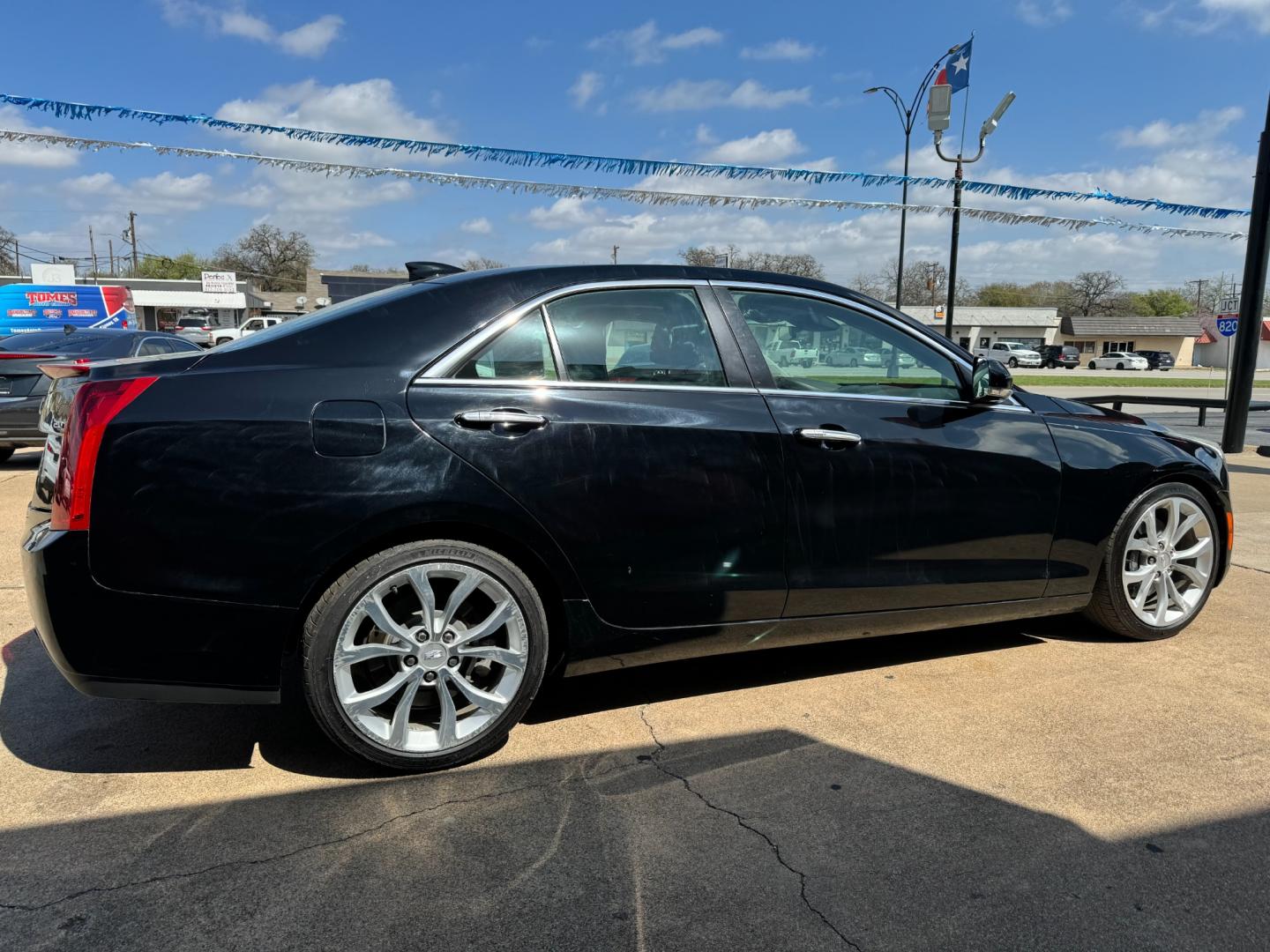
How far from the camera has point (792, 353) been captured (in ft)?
11.1

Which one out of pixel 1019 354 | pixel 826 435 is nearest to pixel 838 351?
pixel 826 435

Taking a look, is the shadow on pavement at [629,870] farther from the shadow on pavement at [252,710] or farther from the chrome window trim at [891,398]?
the chrome window trim at [891,398]

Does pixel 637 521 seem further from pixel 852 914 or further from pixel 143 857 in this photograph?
pixel 143 857

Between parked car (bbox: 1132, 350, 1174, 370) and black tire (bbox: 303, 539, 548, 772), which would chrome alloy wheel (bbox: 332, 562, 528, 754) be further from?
parked car (bbox: 1132, 350, 1174, 370)

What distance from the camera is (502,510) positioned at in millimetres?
2789

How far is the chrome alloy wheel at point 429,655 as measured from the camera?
8.88 ft

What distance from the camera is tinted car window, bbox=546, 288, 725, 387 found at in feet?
10.0

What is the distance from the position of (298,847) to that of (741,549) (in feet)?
5.33

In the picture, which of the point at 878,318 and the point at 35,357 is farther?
the point at 35,357

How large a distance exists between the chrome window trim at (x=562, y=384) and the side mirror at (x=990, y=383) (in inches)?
38.5

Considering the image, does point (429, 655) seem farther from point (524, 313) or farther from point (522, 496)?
point (524, 313)

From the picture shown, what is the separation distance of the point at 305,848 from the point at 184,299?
208 feet

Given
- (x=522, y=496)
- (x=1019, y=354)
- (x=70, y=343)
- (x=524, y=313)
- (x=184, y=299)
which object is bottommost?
(x=522, y=496)

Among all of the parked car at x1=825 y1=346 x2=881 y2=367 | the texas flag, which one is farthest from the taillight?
the texas flag
